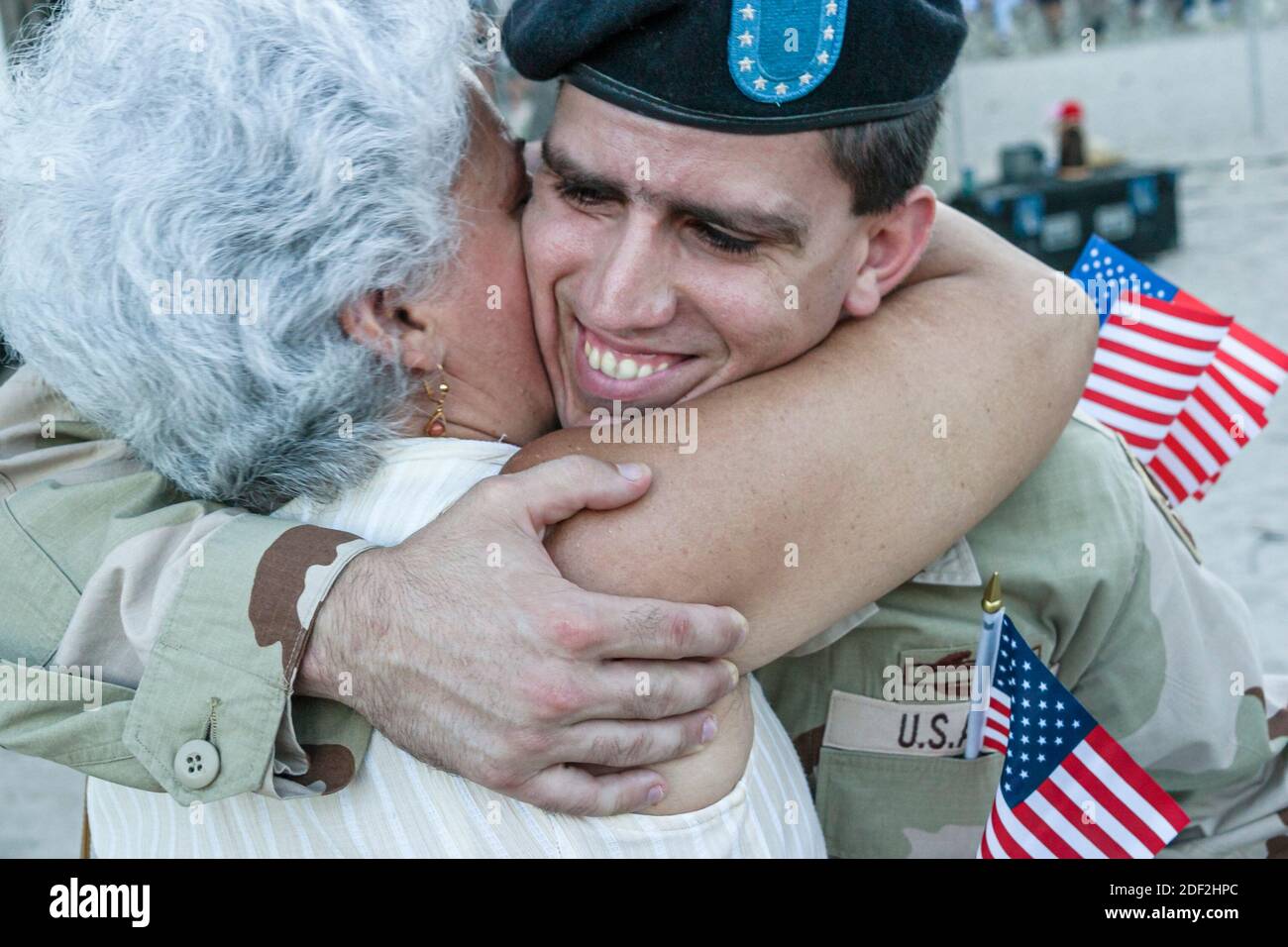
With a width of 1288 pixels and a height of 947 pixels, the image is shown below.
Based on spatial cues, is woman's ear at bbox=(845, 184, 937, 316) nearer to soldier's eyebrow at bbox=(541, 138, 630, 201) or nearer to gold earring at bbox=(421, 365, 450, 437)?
soldier's eyebrow at bbox=(541, 138, 630, 201)

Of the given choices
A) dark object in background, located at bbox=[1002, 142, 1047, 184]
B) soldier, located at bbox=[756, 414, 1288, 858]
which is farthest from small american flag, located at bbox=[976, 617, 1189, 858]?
dark object in background, located at bbox=[1002, 142, 1047, 184]

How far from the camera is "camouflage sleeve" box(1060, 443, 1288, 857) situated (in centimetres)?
211

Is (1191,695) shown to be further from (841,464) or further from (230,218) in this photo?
(230,218)

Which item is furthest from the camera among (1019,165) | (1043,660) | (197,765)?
(1019,165)

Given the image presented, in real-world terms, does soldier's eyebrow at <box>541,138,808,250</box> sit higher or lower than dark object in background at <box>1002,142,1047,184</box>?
higher

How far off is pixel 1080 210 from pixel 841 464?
26.5ft

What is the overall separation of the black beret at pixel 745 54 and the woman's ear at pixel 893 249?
20 cm

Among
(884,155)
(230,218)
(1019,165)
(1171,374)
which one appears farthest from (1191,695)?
(1019,165)

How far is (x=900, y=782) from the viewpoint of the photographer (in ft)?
6.90

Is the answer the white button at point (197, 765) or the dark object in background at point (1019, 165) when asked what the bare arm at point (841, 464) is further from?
the dark object in background at point (1019, 165)

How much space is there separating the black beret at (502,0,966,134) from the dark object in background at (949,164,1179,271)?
6898 mm

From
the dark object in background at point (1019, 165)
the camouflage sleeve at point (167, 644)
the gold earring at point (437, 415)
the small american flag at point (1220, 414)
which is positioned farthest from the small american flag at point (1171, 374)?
the dark object in background at point (1019, 165)
